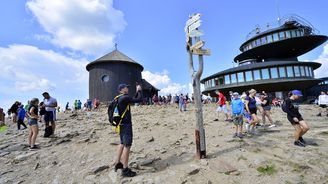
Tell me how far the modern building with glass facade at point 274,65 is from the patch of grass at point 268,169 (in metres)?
31.3

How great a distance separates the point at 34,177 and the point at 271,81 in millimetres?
34769

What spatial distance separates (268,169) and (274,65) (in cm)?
3347

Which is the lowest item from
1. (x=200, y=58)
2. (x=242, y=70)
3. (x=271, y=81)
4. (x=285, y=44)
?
(x=200, y=58)

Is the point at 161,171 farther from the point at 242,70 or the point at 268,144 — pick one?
the point at 242,70

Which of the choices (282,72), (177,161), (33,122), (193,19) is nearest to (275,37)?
(282,72)

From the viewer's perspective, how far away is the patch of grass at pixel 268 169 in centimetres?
555

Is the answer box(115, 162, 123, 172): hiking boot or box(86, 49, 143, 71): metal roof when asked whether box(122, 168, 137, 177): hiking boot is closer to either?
box(115, 162, 123, 172): hiking boot

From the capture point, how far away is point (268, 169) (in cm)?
568

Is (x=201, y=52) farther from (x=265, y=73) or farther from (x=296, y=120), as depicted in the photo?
(x=265, y=73)

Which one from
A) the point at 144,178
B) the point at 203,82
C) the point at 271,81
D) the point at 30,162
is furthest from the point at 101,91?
the point at 144,178

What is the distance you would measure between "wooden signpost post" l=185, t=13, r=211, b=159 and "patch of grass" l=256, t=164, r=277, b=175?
1456 mm

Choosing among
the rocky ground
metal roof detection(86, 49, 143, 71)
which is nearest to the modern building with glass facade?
metal roof detection(86, 49, 143, 71)

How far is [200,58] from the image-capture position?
6598 millimetres

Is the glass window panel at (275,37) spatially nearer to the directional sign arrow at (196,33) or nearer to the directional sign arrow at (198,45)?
the directional sign arrow at (196,33)
